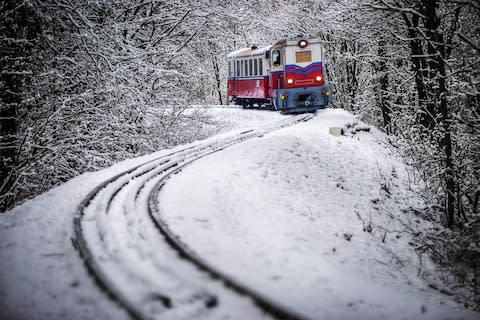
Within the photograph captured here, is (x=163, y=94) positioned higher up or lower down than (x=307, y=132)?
higher up

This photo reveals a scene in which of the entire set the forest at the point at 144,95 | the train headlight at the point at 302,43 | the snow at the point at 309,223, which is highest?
the train headlight at the point at 302,43

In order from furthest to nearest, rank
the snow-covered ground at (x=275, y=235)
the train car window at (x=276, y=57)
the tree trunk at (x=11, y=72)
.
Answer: the train car window at (x=276, y=57), the tree trunk at (x=11, y=72), the snow-covered ground at (x=275, y=235)

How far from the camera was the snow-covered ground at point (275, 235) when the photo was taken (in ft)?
13.4

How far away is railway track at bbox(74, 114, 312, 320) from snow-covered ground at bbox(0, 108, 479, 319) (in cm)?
17

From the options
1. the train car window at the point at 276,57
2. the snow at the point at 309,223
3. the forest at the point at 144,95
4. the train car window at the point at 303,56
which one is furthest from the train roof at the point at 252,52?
the snow at the point at 309,223

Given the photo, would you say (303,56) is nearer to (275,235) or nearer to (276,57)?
(276,57)

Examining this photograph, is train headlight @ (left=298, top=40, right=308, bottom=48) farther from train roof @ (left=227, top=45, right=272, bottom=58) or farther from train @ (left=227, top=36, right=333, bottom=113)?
train roof @ (left=227, top=45, right=272, bottom=58)

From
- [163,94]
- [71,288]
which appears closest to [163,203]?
[71,288]

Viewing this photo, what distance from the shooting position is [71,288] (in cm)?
395

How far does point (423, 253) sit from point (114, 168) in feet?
24.1

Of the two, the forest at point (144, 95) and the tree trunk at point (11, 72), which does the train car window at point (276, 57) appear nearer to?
the forest at point (144, 95)

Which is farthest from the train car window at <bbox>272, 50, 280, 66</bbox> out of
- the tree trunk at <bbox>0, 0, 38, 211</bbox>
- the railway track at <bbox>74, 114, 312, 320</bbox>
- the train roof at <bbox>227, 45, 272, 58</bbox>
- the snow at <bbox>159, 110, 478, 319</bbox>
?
the railway track at <bbox>74, 114, 312, 320</bbox>

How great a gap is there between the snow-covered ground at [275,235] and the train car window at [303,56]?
6857 mm

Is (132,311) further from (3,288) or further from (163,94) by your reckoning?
(163,94)
